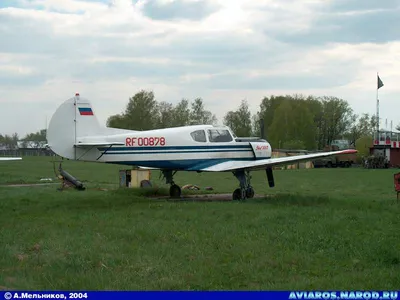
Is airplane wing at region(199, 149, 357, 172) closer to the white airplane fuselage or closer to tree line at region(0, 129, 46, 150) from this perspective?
the white airplane fuselage

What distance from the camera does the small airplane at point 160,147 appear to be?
15094 mm

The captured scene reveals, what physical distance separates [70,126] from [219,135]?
482 centimetres

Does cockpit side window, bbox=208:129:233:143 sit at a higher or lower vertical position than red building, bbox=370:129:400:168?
higher

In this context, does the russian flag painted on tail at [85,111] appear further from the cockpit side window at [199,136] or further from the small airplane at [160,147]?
the cockpit side window at [199,136]

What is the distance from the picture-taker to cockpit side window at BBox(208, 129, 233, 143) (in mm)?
16953

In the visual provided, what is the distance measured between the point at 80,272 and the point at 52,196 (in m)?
10.9

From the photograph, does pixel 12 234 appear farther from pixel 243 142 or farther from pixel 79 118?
pixel 243 142

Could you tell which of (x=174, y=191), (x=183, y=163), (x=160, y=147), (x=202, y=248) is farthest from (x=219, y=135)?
(x=202, y=248)

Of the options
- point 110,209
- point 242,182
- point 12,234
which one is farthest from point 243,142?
point 12,234

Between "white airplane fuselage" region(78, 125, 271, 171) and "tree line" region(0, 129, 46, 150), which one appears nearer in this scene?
"white airplane fuselage" region(78, 125, 271, 171)

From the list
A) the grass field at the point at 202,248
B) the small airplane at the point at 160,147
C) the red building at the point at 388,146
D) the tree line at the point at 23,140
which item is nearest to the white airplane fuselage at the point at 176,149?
the small airplane at the point at 160,147

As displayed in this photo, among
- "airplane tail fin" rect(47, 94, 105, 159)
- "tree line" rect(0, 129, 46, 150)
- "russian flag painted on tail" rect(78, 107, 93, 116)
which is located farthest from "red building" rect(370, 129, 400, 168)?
"tree line" rect(0, 129, 46, 150)

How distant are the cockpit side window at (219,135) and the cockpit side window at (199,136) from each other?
22 centimetres

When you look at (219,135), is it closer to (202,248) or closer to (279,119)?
(202,248)
